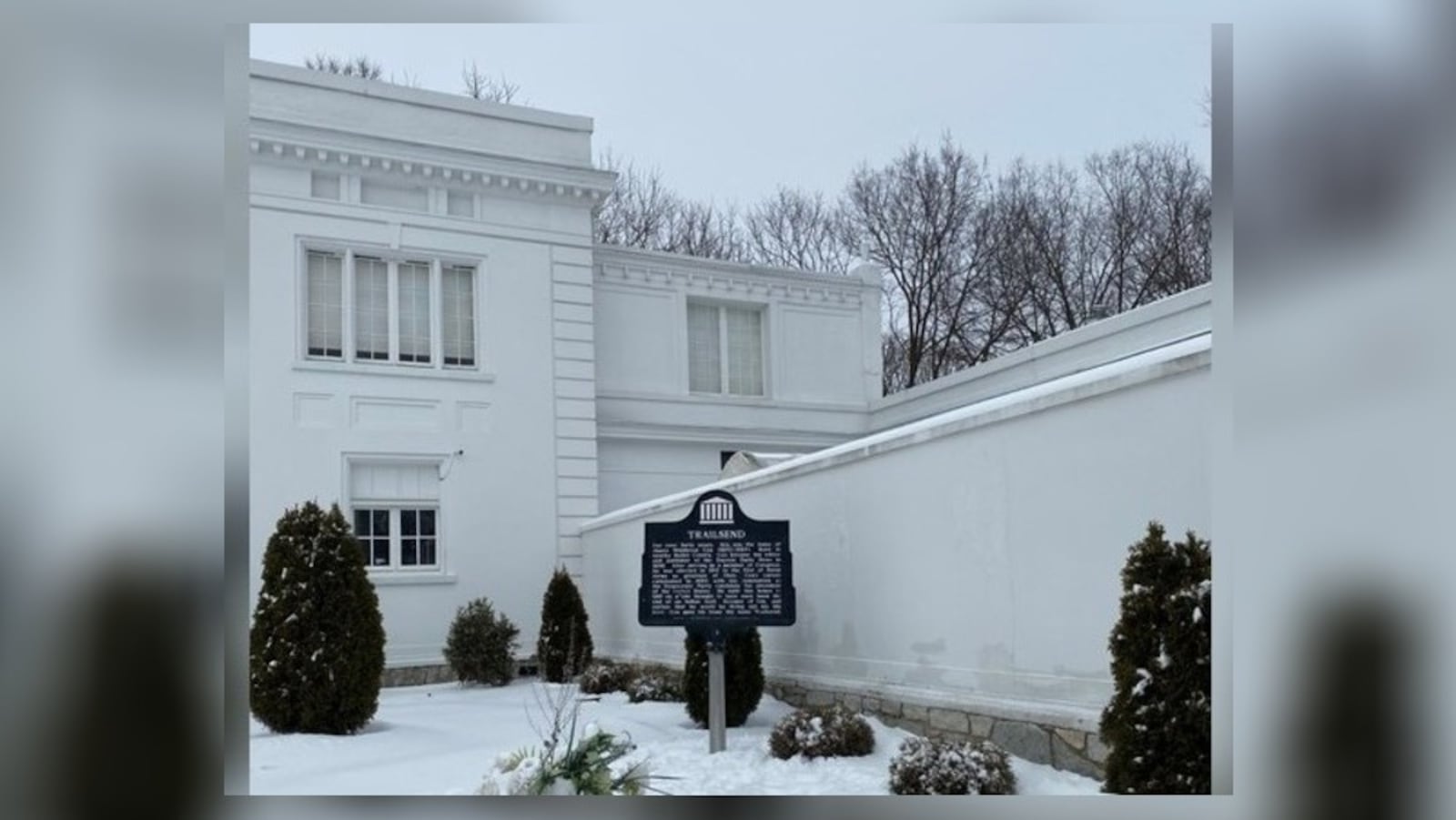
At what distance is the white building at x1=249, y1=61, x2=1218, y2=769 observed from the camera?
998 centimetres

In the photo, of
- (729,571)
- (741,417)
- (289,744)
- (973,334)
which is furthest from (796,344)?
(973,334)

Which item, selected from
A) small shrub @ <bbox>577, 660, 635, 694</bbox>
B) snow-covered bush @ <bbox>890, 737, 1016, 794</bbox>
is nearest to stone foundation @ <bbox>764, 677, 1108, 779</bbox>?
snow-covered bush @ <bbox>890, 737, 1016, 794</bbox>

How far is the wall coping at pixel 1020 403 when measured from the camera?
6.64 m

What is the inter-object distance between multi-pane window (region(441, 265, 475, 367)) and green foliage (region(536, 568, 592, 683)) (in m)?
2.90

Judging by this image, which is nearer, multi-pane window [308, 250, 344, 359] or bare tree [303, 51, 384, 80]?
multi-pane window [308, 250, 344, 359]

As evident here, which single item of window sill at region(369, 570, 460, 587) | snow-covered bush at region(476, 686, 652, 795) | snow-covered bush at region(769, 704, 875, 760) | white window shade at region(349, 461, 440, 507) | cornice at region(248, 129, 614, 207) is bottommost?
snow-covered bush at region(769, 704, 875, 760)

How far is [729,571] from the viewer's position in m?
9.45

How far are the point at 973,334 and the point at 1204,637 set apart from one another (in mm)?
24125

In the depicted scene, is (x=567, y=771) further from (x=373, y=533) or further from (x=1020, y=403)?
(x=373, y=533)

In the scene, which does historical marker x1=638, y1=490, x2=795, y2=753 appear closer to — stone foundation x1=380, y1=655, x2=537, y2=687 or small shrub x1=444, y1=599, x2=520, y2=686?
small shrub x1=444, y1=599, x2=520, y2=686

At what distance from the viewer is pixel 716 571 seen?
373 inches

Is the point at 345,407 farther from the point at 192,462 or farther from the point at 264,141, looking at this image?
the point at 192,462

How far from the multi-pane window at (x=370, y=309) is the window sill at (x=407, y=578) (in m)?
2.49

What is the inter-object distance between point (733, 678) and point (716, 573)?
0.88 metres
